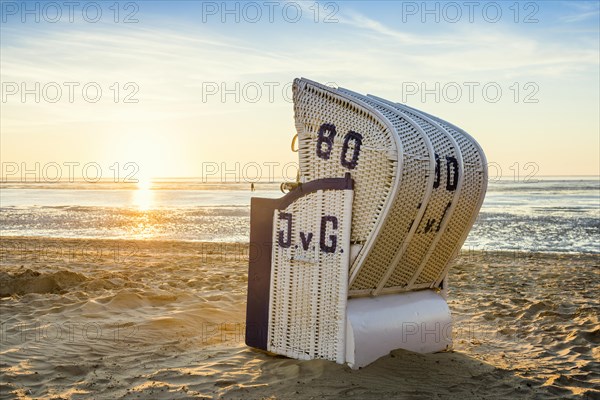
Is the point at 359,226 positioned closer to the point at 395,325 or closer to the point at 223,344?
the point at 395,325

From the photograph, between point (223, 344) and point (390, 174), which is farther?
point (223, 344)

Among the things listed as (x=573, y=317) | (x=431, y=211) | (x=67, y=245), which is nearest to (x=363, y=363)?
(x=431, y=211)

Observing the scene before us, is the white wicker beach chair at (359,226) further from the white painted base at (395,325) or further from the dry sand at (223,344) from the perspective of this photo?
the dry sand at (223,344)

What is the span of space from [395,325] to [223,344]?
1.90 m

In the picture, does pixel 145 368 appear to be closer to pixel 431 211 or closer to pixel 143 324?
pixel 143 324

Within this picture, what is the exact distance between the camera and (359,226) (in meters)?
5.40

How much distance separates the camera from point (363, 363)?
5566 millimetres

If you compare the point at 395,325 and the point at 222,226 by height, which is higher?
the point at 395,325

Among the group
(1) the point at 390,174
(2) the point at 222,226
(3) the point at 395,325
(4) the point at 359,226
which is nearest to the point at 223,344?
(3) the point at 395,325

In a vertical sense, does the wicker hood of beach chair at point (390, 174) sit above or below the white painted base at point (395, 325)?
above

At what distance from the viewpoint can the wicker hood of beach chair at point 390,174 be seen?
17.2 feet

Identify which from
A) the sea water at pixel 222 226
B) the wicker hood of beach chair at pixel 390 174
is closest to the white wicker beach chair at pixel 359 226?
the wicker hood of beach chair at pixel 390 174

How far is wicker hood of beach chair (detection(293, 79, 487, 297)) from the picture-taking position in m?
5.25

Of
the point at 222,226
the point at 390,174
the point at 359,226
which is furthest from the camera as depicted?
the point at 222,226
